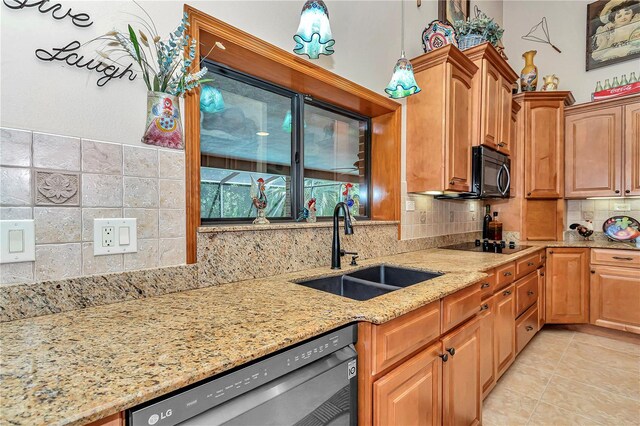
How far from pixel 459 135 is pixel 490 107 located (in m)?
0.49

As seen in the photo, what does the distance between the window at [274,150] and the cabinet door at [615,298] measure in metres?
2.35

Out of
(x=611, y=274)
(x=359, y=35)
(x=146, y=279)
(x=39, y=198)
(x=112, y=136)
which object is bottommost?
(x=611, y=274)

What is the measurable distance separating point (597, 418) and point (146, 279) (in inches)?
97.3

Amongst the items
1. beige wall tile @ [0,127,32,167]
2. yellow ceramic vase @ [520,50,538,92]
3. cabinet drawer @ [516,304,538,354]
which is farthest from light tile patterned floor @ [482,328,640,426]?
yellow ceramic vase @ [520,50,538,92]

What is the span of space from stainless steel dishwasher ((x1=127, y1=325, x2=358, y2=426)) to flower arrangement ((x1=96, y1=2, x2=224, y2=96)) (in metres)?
1.00

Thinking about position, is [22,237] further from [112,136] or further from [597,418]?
[597,418]

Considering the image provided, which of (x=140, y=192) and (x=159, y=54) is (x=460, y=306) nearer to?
(x=140, y=192)

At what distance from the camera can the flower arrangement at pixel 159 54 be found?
1043 millimetres

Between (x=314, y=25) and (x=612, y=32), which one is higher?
(x=612, y=32)

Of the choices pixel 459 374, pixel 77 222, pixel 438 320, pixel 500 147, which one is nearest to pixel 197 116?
pixel 77 222

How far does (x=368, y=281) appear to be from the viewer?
1583 millimetres

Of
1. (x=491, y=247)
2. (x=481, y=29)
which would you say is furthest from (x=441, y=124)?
(x=491, y=247)

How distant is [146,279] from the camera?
1104 millimetres

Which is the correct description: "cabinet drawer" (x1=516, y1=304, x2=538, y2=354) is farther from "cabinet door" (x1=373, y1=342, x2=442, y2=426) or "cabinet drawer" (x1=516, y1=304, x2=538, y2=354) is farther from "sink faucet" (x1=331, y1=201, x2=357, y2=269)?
"sink faucet" (x1=331, y1=201, x2=357, y2=269)
